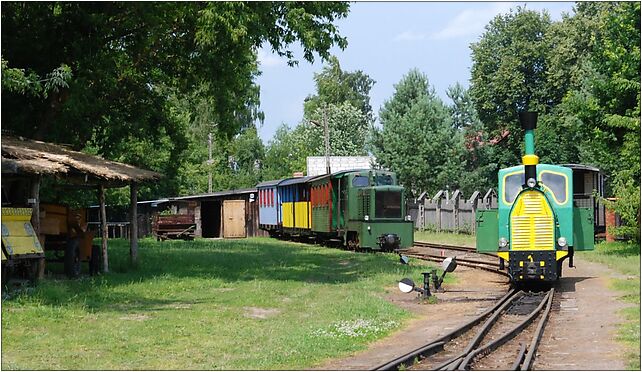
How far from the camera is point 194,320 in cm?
1512

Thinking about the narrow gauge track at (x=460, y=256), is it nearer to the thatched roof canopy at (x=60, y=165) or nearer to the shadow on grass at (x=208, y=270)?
the shadow on grass at (x=208, y=270)

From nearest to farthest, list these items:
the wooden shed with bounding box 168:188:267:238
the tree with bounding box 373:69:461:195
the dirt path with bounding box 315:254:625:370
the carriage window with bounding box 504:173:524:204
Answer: the dirt path with bounding box 315:254:625:370
the carriage window with bounding box 504:173:524:204
the wooden shed with bounding box 168:188:267:238
the tree with bounding box 373:69:461:195

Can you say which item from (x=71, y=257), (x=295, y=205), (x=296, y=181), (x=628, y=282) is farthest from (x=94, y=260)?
(x=295, y=205)

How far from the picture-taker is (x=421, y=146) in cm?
5550

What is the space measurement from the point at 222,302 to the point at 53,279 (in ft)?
15.5

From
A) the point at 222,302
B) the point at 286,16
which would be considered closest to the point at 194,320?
the point at 222,302

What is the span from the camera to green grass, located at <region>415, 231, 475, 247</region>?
38219mm

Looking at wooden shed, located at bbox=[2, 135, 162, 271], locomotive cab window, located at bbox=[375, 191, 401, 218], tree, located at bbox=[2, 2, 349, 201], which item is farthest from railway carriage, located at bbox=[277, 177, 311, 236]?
wooden shed, located at bbox=[2, 135, 162, 271]

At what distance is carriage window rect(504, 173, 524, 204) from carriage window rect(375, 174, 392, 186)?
42.2 ft

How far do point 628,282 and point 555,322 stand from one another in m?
5.89

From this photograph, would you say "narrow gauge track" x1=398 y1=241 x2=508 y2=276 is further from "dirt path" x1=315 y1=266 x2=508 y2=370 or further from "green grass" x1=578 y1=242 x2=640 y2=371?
"green grass" x1=578 y1=242 x2=640 y2=371

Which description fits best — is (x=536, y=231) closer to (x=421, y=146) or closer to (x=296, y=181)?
(x=296, y=181)

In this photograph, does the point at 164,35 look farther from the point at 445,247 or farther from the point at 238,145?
the point at 238,145

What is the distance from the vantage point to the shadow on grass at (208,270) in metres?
17.5
